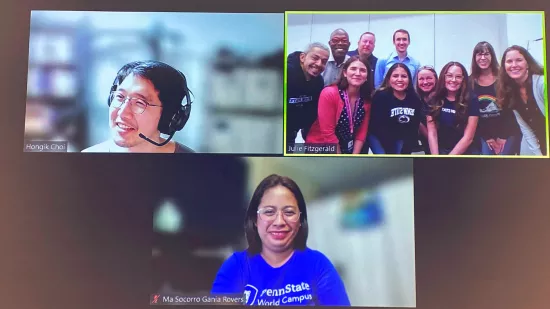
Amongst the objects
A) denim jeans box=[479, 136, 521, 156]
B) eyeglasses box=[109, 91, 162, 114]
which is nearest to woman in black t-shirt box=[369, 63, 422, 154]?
denim jeans box=[479, 136, 521, 156]

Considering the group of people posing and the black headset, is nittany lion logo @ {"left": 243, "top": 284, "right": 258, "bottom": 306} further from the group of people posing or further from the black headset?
the black headset

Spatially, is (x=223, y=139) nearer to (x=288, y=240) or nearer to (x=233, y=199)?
(x=233, y=199)

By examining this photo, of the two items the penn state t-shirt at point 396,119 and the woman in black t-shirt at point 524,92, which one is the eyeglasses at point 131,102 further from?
the woman in black t-shirt at point 524,92

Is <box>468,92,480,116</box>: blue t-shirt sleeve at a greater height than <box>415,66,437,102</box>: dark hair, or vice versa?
<box>415,66,437,102</box>: dark hair

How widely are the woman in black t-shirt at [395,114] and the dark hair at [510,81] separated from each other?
413 mm

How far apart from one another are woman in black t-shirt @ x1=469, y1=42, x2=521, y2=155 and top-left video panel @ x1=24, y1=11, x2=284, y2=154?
99 centimetres

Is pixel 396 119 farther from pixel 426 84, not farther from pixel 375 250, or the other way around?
pixel 375 250

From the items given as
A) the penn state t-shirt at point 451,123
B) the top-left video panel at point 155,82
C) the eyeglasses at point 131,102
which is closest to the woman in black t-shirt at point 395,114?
the penn state t-shirt at point 451,123

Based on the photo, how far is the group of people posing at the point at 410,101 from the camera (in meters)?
2.30

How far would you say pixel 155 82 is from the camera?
7.74 ft

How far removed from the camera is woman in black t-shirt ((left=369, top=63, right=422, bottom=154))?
2301mm

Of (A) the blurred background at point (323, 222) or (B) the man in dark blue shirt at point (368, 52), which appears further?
(B) the man in dark blue shirt at point (368, 52)

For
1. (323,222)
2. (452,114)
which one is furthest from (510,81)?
(323,222)

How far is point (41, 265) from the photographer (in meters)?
2.25
